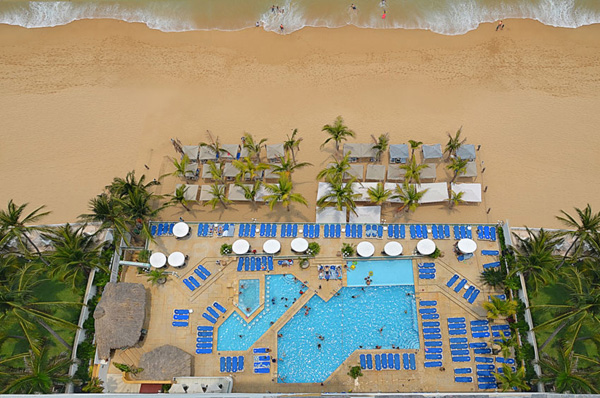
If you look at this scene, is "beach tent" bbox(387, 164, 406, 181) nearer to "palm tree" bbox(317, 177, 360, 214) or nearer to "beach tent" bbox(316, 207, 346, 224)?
"palm tree" bbox(317, 177, 360, 214)

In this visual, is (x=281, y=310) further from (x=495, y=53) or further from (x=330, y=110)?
(x=495, y=53)

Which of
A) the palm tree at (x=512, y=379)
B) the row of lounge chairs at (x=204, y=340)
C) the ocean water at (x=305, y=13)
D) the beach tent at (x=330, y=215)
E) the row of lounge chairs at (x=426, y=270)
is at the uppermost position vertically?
the ocean water at (x=305, y=13)

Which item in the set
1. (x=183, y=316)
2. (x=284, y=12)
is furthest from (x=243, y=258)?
(x=284, y=12)

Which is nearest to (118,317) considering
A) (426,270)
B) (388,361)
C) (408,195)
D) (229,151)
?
(229,151)

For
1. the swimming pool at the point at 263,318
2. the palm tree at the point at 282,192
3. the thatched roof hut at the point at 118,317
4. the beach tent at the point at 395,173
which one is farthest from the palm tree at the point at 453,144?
the thatched roof hut at the point at 118,317

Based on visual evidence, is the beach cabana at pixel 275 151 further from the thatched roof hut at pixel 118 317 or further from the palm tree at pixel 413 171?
the thatched roof hut at pixel 118 317

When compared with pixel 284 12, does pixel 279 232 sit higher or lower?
lower
